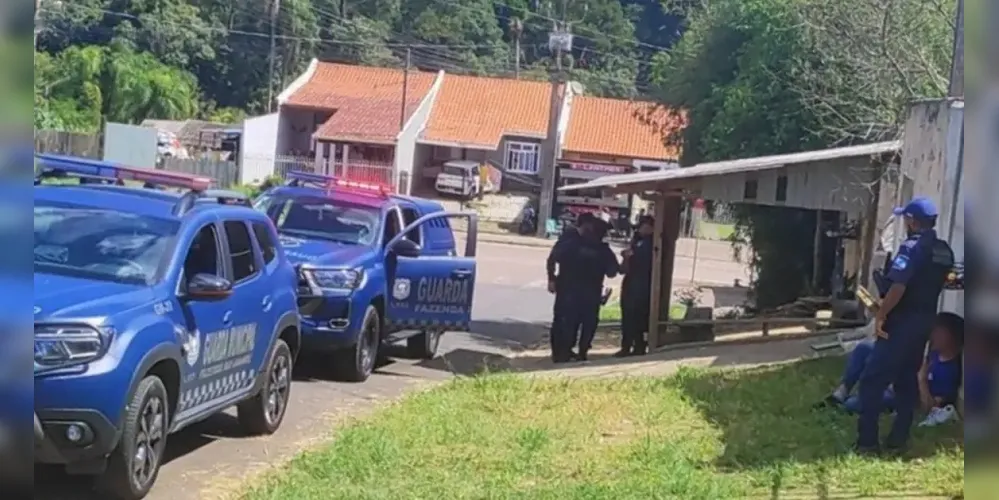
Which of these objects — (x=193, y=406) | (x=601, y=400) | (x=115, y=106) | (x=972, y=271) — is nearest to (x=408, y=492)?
(x=193, y=406)

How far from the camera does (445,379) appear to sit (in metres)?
14.3

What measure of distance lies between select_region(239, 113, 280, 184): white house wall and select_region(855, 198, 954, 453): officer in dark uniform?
4831 centimetres

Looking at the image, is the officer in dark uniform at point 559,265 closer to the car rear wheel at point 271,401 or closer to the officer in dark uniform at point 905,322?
the car rear wheel at point 271,401

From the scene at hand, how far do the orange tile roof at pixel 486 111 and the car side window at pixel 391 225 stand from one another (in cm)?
4612

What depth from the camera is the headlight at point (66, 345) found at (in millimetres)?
6809

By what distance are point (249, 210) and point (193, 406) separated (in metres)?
1.99

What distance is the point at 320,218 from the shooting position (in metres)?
14.2

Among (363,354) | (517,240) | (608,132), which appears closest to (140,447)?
(363,354)

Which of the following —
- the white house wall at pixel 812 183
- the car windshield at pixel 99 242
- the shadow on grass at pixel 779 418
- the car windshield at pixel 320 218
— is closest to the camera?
the car windshield at pixel 99 242

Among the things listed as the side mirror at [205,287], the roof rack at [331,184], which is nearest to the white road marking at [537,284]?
the roof rack at [331,184]

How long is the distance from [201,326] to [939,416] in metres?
5.31

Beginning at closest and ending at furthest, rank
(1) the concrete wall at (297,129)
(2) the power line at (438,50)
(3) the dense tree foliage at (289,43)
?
(3) the dense tree foliage at (289,43) < (1) the concrete wall at (297,129) < (2) the power line at (438,50)

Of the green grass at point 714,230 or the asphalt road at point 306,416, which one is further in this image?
the green grass at point 714,230

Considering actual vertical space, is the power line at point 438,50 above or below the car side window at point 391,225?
above
